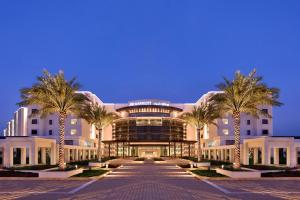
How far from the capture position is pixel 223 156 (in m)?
85.9

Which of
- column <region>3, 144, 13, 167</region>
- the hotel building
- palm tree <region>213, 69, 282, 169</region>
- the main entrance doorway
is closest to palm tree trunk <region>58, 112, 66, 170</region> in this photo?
palm tree <region>213, 69, 282, 169</region>

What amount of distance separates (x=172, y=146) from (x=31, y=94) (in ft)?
294

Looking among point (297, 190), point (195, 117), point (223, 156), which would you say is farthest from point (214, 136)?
point (297, 190)

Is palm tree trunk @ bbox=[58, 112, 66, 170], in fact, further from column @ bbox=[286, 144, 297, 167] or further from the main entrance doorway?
the main entrance doorway

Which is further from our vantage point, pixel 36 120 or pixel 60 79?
pixel 36 120

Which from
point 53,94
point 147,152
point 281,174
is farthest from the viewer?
point 147,152

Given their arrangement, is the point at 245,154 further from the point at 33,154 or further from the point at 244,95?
the point at 33,154

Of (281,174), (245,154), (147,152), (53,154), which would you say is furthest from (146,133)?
(281,174)

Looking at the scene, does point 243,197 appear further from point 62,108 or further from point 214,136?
point 214,136

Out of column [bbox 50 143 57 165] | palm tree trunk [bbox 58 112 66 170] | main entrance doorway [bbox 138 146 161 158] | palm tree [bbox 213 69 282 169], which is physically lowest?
main entrance doorway [bbox 138 146 161 158]

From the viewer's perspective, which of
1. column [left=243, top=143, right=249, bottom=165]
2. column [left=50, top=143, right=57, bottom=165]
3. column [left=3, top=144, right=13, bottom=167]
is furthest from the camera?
column [left=243, top=143, right=249, bottom=165]

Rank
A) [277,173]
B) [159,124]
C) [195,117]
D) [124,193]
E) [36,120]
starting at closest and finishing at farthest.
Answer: [124,193], [277,173], [195,117], [36,120], [159,124]

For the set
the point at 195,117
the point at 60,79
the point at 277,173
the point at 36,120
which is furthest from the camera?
the point at 36,120

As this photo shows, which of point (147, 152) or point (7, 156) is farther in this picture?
point (147, 152)
